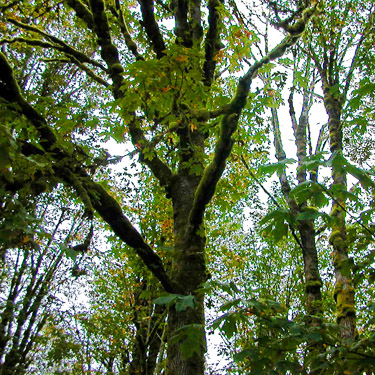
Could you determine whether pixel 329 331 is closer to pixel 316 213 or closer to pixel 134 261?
pixel 316 213

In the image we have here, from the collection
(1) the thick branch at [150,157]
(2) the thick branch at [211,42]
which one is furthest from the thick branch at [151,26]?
(1) the thick branch at [150,157]

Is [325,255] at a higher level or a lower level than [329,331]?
higher

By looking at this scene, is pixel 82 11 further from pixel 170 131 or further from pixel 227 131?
pixel 227 131

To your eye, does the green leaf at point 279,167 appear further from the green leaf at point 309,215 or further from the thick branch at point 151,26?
the thick branch at point 151,26

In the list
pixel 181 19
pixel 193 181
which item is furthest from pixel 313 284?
pixel 181 19

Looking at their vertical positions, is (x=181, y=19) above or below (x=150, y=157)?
above

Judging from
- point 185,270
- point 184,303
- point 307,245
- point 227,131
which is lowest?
point 184,303

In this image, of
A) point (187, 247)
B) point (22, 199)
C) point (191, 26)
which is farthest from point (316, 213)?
point (191, 26)

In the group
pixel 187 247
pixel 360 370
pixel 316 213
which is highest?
pixel 187 247

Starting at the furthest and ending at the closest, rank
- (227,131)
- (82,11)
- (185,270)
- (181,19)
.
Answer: (82,11) → (181,19) → (185,270) → (227,131)

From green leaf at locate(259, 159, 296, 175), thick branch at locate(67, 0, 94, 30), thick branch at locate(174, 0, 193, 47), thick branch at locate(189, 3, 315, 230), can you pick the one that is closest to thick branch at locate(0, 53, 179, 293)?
thick branch at locate(189, 3, 315, 230)

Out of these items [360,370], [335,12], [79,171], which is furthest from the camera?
[335,12]

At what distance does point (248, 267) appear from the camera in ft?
37.4

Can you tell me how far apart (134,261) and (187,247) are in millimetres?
1794
